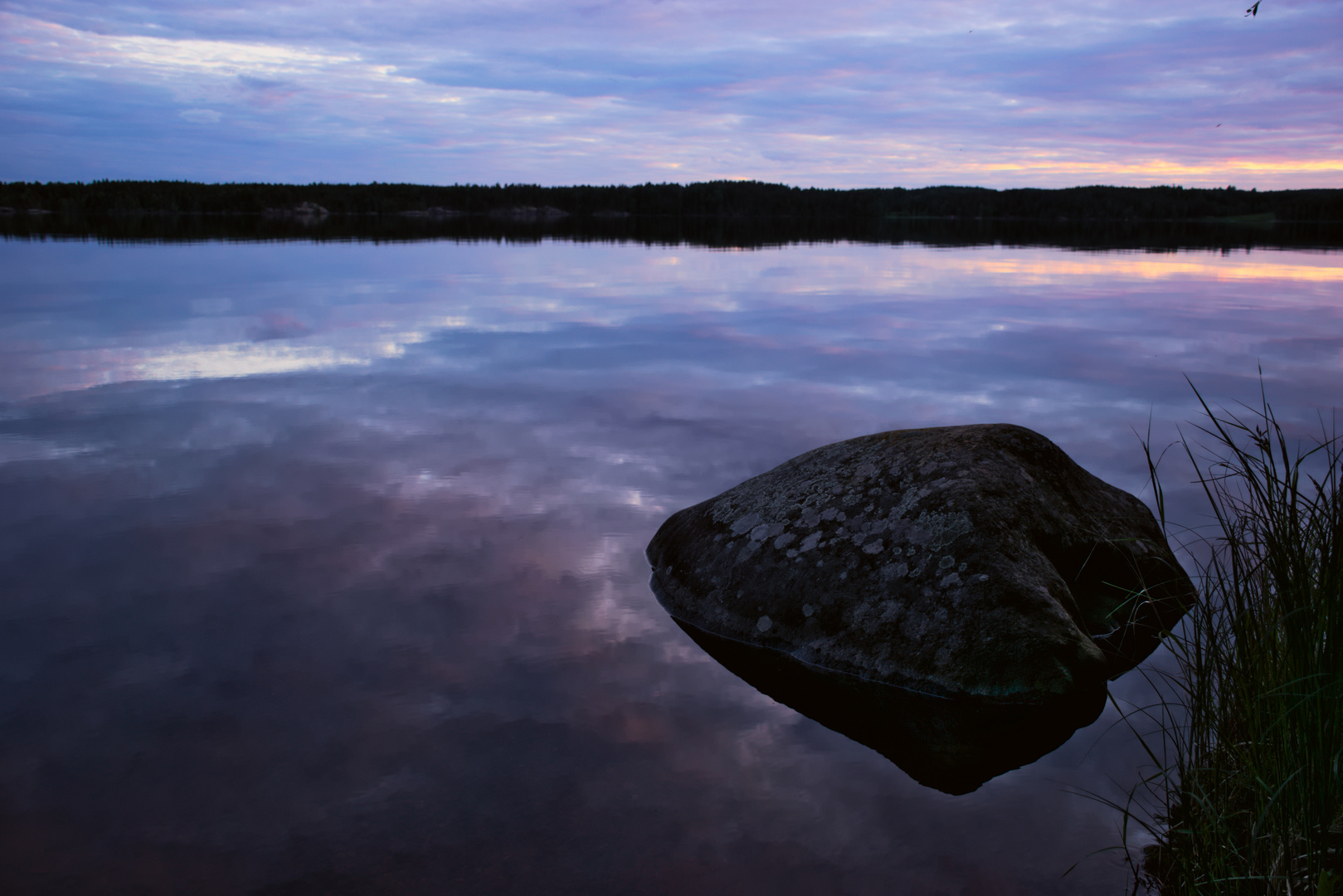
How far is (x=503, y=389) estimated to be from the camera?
1096 centimetres

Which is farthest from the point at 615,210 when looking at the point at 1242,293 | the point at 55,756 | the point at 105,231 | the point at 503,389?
the point at 55,756

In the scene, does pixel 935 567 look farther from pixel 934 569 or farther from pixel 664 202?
pixel 664 202

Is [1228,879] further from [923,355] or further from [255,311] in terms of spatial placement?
[255,311]

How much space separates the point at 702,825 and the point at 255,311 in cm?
1667

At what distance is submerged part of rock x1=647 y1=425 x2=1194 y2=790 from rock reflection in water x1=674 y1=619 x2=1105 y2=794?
3cm

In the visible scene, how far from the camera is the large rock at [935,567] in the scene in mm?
4273

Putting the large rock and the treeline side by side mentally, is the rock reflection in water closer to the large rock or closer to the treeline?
the large rock

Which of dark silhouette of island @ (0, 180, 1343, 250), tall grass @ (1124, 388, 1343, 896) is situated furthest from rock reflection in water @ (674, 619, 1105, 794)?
dark silhouette of island @ (0, 180, 1343, 250)

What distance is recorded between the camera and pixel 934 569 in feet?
14.9

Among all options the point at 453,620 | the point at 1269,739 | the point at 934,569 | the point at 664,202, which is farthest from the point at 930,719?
the point at 664,202

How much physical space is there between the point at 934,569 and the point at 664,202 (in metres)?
130

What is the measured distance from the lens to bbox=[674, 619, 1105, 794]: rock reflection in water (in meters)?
3.71

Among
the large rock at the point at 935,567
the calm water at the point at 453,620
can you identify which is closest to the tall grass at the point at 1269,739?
the calm water at the point at 453,620

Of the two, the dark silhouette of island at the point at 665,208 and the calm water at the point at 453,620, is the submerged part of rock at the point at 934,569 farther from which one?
the dark silhouette of island at the point at 665,208
